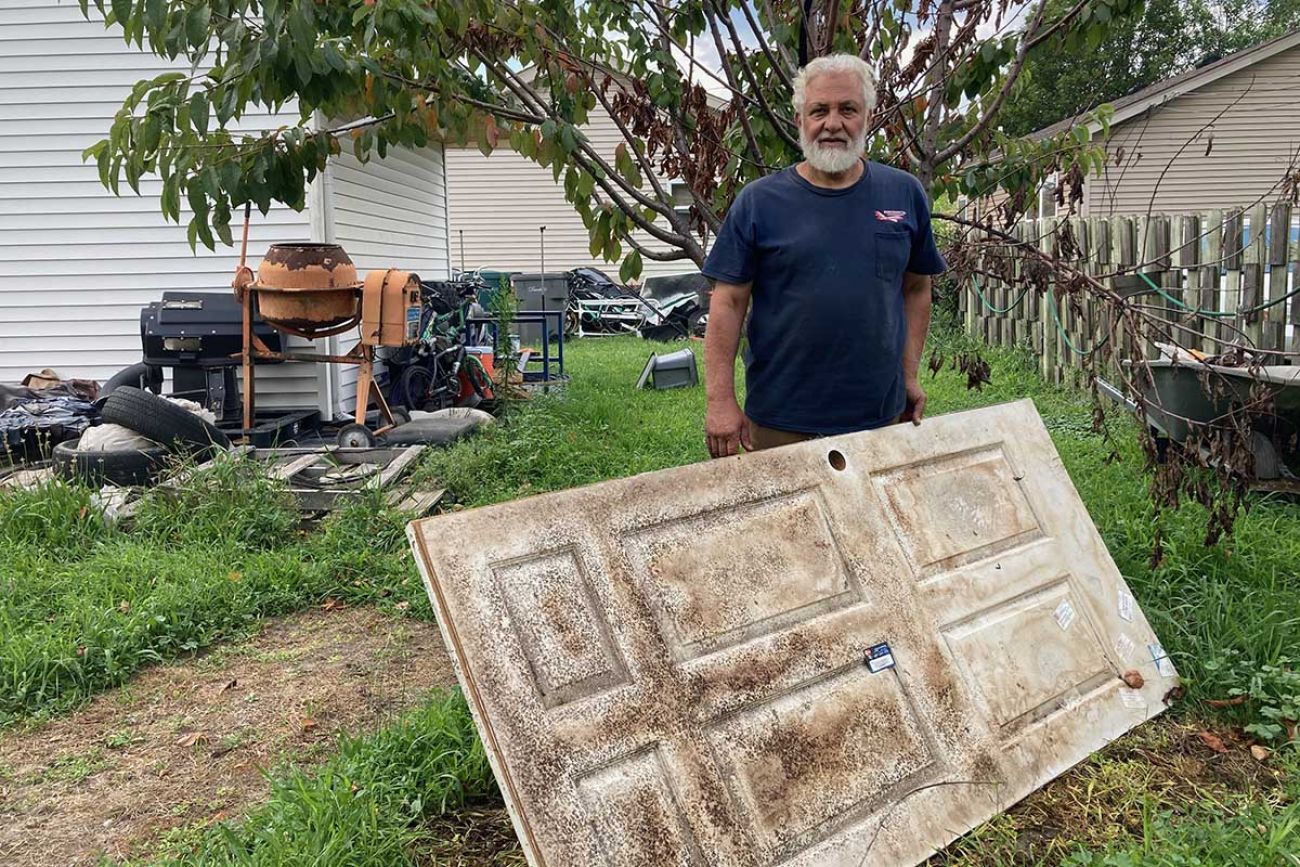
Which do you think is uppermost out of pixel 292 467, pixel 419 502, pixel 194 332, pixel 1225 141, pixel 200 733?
pixel 1225 141

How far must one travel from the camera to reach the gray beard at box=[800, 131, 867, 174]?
8.80ft

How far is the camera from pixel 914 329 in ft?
10.1

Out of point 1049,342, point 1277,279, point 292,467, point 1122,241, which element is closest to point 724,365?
point 292,467

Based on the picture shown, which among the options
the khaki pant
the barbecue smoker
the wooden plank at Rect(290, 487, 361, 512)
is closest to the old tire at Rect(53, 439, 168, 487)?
the wooden plank at Rect(290, 487, 361, 512)

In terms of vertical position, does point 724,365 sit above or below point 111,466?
above

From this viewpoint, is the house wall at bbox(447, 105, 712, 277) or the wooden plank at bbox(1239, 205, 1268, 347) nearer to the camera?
the wooden plank at bbox(1239, 205, 1268, 347)

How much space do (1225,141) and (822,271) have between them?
20.1m

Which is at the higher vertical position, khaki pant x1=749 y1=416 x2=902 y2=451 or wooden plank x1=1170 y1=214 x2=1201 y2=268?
wooden plank x1=1170 y1=214 x2=1201 y2=268

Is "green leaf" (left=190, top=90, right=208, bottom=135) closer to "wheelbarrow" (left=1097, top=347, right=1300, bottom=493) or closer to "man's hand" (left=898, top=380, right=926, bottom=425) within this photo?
"man's hand" (left=898, top=380, right=926, bottom=425)

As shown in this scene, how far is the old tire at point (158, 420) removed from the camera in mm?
5434

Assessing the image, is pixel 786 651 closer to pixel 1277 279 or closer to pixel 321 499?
pixel 321 499

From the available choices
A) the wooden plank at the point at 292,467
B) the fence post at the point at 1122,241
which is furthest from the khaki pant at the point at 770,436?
the fence post at the point at 1122,241

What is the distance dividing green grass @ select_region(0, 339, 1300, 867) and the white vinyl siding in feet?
9.49

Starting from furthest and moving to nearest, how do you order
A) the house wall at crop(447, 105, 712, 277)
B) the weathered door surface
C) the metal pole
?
the house wall at crop(447, 105, 712, 277), the metal pole, the weathered door surface
